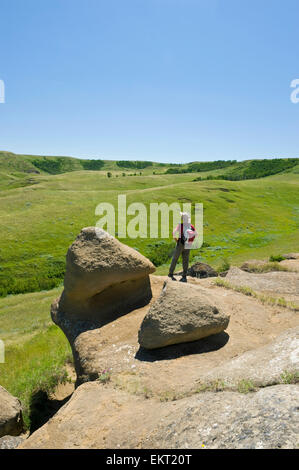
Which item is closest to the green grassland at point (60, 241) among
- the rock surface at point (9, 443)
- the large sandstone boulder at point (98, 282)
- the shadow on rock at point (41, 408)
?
the shadow on rock at point (41, 408)

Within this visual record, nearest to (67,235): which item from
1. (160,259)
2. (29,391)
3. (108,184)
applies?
(160,259)

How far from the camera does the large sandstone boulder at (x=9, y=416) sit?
9.13 m

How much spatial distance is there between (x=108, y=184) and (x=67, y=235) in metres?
57.1

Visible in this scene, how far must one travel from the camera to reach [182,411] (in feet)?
17.4

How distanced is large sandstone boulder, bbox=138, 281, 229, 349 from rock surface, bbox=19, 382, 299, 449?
1.93 metres

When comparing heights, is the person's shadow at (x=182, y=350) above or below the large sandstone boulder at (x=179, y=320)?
below

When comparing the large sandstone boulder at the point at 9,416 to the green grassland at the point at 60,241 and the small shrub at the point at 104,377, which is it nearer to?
the green grassland at the point at 60,241

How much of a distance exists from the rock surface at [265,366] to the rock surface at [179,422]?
0.44 meters

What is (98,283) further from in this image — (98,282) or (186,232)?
(186,232)

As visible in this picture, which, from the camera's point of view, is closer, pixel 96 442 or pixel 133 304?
pixel 96 442

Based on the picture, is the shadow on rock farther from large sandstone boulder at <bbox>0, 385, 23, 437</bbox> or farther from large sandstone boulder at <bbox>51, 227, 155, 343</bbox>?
large sandstone boulder at <bbox>51, 227, 155, 343</bbox>

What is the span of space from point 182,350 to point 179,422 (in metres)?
3.74

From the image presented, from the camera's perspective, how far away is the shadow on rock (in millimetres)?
10578
